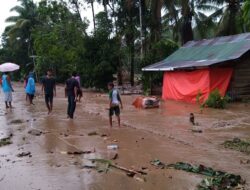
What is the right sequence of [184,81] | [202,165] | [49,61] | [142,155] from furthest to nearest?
[49,61]
[184,81]
[142,155]
[202,165]

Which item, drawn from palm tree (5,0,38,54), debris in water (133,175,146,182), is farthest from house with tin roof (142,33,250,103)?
palm tree (5,0,38,54)

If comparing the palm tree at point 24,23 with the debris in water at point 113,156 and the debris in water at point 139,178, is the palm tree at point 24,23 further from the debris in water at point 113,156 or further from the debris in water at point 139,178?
the debris in water at point 139,178

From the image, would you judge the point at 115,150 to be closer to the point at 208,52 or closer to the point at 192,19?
the point at 208,52

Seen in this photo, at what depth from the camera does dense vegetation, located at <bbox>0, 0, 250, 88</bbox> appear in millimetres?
31109

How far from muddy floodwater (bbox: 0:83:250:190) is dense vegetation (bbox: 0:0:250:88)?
1368 centimetres

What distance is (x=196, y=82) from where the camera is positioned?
70.8 ft

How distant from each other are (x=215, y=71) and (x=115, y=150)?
12.4m

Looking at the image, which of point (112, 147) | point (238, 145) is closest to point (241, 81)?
point (238, 145)

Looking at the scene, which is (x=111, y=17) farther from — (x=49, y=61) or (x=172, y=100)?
(x=172, y=100)

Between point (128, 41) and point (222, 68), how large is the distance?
58.5 ft

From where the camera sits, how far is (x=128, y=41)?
3809cm

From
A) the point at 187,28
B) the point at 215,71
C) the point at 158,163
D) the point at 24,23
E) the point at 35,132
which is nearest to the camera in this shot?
the point at 158,163

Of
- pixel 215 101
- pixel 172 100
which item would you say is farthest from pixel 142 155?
pixel 172 100

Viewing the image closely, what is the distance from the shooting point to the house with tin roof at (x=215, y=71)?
20641 millimetres
